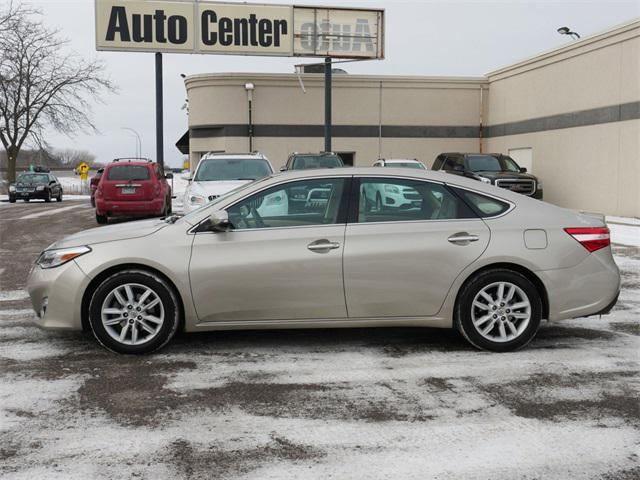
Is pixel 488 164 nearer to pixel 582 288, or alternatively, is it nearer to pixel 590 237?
pixel 590 237

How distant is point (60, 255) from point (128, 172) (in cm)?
1303

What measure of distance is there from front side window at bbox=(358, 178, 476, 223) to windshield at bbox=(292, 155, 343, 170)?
43.1 feet

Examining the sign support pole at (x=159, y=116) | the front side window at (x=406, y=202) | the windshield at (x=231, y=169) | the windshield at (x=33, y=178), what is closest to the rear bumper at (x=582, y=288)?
the front side window at (x=406, y=202)

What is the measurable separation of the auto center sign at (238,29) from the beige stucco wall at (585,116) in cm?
646

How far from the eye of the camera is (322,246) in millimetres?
5500

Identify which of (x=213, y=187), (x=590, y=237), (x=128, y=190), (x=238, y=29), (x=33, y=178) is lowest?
(x=590, y=237)

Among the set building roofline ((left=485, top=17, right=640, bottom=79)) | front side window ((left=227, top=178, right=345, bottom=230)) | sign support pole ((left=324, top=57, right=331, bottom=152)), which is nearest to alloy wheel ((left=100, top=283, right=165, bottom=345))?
front side window ((left=227, top=178, right=345, bottom=230))

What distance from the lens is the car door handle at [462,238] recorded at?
5.58 metres

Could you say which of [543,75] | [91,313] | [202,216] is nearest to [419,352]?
[202,216]

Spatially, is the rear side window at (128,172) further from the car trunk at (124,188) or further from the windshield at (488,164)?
the windshield at (488,164)

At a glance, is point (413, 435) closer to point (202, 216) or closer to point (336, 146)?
point (202, 216)

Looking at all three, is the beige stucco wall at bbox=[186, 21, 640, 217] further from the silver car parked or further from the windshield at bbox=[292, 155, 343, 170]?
the silver car parked

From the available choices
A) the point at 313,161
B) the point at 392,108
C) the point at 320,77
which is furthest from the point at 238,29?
the point at 313,161

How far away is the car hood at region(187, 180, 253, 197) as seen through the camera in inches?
495
